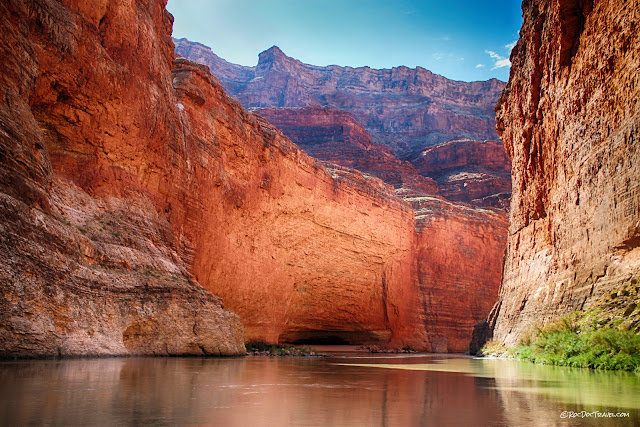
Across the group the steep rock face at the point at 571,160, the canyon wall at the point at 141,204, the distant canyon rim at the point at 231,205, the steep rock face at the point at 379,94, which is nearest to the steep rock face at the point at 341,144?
the steep rock face at the point at 379,94

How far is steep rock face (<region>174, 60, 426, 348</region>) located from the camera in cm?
2152

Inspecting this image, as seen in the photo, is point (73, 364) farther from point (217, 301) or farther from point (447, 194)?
point (447, 194)

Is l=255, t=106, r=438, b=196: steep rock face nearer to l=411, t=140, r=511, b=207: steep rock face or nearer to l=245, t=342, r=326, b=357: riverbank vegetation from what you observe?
l=411, t=140, r=511, b=207: steep rock face

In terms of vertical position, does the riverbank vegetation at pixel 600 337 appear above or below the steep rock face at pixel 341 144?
below

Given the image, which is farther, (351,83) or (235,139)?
(351,83)

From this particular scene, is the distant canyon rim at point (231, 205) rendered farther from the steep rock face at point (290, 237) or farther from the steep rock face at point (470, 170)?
the steep rock face at point (470, 170)

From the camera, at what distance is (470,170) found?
68.2 metres

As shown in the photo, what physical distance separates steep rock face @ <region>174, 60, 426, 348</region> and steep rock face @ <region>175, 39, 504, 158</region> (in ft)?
192

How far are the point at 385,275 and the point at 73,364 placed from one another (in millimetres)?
28389

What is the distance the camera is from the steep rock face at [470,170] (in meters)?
59.3

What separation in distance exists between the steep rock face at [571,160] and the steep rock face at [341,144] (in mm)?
36686

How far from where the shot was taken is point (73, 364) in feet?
25.5

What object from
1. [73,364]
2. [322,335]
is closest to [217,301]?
[73,364]

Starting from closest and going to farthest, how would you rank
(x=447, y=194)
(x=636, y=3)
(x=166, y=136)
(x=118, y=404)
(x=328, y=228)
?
(x=118, y=404), (x=636, y=3), (x=166, y=136), (x=328, y=228), (x=447, y=194)
